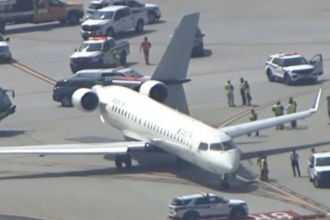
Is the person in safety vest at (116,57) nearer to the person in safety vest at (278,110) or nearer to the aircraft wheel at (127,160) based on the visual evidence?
the person in safety vest at (278,110)

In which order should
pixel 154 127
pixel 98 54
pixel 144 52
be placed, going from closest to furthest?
1. pixel 154 127
2. pixel 98 54
3. pixel 144 52

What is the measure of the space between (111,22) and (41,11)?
26.4 feet

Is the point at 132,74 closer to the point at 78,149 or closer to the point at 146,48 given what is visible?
the point at 146,48

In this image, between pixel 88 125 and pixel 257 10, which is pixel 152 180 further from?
pixel 257 10

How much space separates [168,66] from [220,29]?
3077 centimetres

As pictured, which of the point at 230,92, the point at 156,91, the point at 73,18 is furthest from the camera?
the point at 73,18

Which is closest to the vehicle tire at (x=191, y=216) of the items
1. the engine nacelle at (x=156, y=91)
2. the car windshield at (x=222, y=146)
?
the car windshield at (x=222, y=146)

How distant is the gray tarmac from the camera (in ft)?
186

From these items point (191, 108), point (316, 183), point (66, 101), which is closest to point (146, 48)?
point (66, 101)

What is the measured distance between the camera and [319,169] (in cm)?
5694

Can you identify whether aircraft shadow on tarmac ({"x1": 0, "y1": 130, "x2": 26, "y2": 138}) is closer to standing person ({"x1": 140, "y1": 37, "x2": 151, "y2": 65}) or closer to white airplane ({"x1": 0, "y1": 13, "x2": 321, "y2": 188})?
white airplane ({"x1": 0, "y1": 13, "x2": 321, "y2": 188})

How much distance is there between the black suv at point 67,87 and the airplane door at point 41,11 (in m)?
26.9

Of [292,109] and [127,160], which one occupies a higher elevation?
[292,109]

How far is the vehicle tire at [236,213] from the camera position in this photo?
52.3 metres
